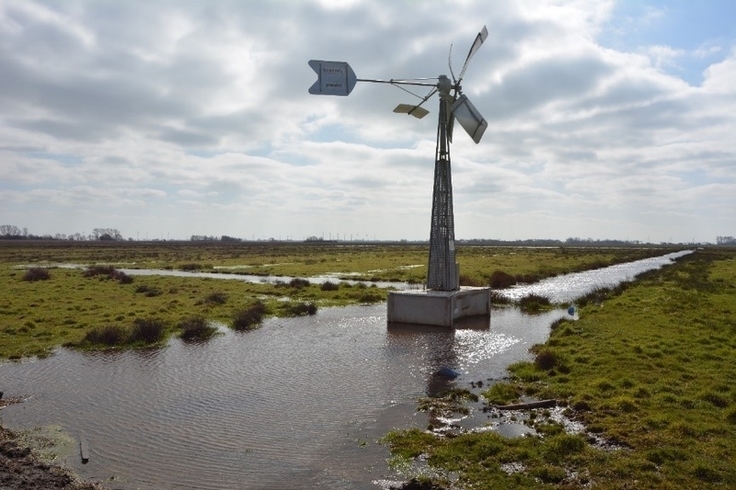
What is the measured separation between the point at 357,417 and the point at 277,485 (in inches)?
155

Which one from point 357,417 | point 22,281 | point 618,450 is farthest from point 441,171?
point 22,281

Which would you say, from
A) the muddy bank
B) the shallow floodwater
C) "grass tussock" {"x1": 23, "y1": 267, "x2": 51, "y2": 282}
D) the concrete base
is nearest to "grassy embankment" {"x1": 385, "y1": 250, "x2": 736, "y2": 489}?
the shallow floodwater

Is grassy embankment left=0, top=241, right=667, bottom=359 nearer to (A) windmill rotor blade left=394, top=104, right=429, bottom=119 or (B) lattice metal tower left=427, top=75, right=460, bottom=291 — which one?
(B) lattice metal tower left=427, top=75, right=460, bottom=291

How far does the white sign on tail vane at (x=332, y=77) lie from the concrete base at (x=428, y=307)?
11.3 m

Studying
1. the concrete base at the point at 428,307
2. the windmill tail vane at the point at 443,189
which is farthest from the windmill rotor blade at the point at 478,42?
the concrete base at the point at 428,307

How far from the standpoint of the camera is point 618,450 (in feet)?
34.9

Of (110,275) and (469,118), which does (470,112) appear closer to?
(469,118)

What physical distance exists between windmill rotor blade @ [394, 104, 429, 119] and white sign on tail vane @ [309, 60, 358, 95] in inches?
247

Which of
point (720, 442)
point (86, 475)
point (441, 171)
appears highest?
point (441, 171)

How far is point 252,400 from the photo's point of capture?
15.3 m

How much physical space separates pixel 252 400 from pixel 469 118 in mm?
18229

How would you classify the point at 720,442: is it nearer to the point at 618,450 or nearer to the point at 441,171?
the point at 618,450

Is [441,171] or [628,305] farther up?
[441,171]

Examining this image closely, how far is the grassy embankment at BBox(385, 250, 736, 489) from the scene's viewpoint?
960 cm
